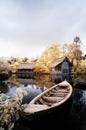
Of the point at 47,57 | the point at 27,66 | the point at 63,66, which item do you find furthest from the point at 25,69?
the point at 63,66

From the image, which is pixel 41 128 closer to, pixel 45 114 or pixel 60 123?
pixel 45 114

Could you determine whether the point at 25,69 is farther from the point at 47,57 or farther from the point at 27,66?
the point at 47,57

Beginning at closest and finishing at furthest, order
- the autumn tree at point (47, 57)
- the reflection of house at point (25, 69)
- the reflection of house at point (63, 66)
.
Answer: the reflection of house at point (63, 66), the autumn tree at point (47, 57), the reflection of house at point (25, 69)

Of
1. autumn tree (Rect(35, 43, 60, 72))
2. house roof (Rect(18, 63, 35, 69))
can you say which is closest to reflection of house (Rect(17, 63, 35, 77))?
house roof (Rect(18, 63, 35, 69))

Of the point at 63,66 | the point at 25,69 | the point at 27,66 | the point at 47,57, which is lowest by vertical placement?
the point at 25,69

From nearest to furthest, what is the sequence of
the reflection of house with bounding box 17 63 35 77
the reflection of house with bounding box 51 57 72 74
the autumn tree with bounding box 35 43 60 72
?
the reflection of house with bounding box 51 57 72 74, the autumn tree with bounding box 35 43 60 72, the reflection of house with bounding box 17 63 35 77

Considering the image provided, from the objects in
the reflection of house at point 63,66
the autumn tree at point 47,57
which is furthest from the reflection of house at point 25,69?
the reflection of house at point 63,66

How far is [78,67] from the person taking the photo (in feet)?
192

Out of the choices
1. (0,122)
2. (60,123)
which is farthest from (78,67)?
(0,122)

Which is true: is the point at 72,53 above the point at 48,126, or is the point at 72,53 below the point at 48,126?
above

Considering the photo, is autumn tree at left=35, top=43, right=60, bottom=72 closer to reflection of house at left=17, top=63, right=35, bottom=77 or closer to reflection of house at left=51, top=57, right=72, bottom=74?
reflection of house at left=51, top=57, right=72, bottom=74

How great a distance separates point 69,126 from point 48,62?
51815 mm

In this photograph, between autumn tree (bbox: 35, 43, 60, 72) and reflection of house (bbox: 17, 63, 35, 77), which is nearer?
autumn tree (bbox: 35, 43, 60, 72)

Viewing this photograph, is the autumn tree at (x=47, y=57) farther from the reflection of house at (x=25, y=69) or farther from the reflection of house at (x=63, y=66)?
the reflection of house at (x=25, y=69)
